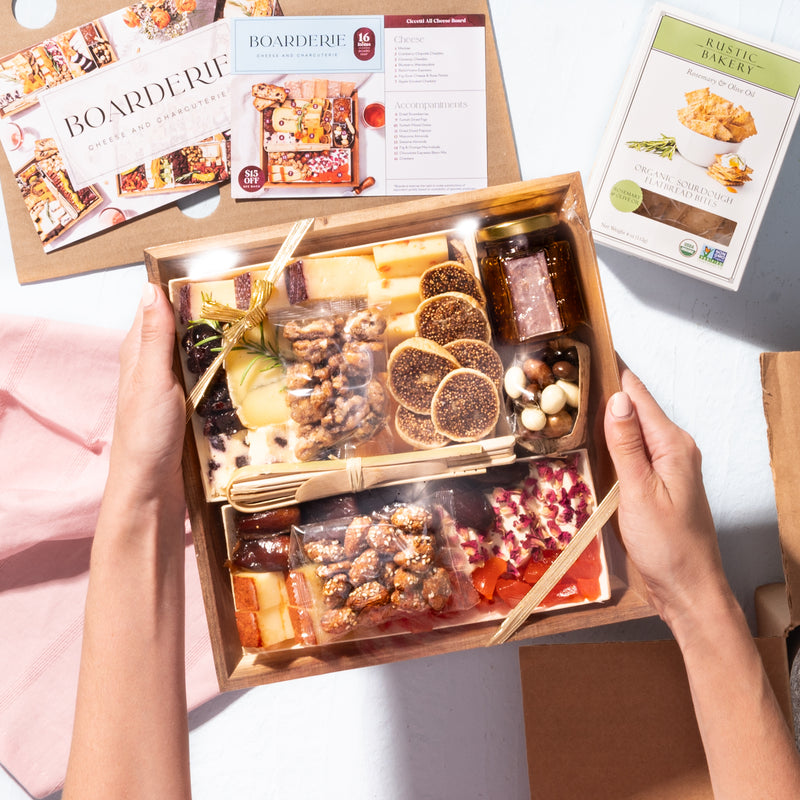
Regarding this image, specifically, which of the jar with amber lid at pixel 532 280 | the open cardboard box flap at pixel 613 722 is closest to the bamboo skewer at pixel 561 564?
the open cardboard box flap at pixel 613 722

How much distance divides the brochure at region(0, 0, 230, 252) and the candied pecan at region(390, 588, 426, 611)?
126 cm

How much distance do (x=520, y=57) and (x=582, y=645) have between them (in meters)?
1.65

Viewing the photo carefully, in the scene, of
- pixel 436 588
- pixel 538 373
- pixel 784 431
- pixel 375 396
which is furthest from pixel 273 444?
pixel 784 431

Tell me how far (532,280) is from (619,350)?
0.62 meters

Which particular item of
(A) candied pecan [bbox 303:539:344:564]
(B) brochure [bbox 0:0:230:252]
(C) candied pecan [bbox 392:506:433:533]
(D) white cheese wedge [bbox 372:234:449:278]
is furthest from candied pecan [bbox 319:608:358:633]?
(B) brochure [bbox 0:0:230:252]

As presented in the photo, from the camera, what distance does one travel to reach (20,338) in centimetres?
175

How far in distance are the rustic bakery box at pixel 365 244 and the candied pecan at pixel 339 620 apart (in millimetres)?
80

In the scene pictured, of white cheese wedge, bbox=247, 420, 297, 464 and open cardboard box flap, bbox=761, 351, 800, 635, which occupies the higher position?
white cheese wedge, bbox=247, 420, 297, 464

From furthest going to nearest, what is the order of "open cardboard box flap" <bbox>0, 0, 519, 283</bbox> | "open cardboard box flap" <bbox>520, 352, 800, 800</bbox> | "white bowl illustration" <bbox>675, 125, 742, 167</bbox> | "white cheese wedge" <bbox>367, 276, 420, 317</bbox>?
"open cardboard box flap" <bbox>0, 0, 519, 283</bbox>, "white bowl illustration" <bbox>675, 125, 742, 167</bbox>, "open cardboard box flap" <bbox>520, 352, 800, 800</bbox>, "white cheese wedge" <bbox>367, 276, 420, 317</bbox>

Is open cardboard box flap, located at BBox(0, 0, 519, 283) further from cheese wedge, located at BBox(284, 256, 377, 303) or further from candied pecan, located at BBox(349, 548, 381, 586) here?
candied pecan, located at BBox(349, 548, 381, 586)

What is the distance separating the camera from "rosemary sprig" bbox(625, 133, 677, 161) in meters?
1.70

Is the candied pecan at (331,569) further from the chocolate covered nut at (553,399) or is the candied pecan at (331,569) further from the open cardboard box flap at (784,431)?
the open cardboard box flap at (784,431)

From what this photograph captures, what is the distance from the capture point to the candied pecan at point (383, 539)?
131cm

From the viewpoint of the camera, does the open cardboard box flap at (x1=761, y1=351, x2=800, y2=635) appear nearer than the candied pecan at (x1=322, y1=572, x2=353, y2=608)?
No
